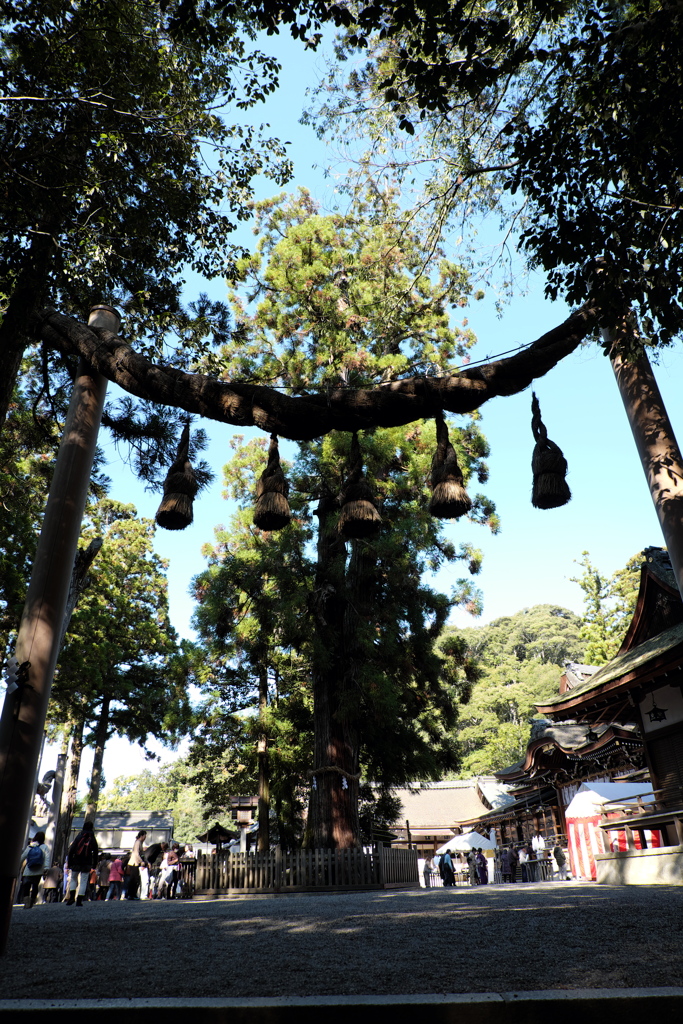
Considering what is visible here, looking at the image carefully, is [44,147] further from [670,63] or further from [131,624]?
[131,624]

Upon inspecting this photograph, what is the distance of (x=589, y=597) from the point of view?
3312 cm

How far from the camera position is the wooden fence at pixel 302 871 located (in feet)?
46.9

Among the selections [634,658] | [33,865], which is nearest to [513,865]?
[634,658]

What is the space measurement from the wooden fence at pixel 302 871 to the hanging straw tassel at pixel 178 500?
37.6 ft

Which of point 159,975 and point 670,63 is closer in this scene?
point 159,975

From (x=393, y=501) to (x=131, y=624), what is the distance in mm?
17625

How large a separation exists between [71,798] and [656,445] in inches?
1124

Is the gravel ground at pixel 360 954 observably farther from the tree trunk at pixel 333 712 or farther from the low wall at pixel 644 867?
the tree trunk at pixel 333 712

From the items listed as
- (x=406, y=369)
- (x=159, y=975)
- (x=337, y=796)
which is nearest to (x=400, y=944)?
(x=159, y=975)

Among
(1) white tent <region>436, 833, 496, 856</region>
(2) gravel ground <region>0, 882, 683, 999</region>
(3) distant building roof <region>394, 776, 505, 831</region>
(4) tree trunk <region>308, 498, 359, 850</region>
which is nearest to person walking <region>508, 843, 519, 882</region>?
(1) white tent <region>436, 833, 496, 856</region>

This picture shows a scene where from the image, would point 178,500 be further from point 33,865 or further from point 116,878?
point 116,878

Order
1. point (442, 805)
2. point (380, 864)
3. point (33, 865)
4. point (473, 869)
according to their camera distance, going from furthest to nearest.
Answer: point (442, 805)
point (473, 869)
point (380, 864)
point (33, 865)

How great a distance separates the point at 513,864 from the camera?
26.8 meters

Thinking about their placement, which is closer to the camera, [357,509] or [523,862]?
[357,509]
